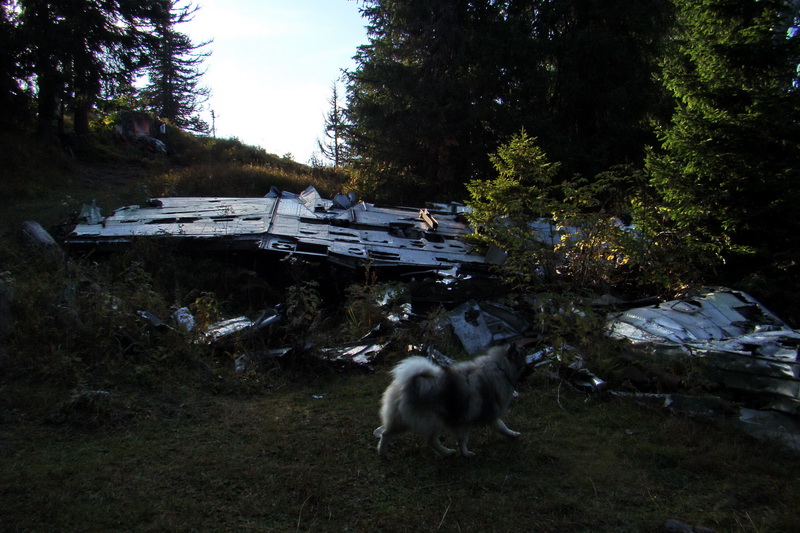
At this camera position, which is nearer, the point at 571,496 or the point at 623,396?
the point at 571,496

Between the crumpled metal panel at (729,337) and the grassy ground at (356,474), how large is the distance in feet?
2.59

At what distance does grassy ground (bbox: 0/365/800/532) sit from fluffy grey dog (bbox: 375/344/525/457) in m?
0.30

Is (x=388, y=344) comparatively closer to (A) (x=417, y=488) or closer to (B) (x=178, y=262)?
(A) (x=417, y=488)

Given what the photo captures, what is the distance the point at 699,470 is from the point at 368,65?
15397 millimetres

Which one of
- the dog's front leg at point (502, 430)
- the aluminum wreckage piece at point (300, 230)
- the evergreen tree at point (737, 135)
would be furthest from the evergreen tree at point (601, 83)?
the dog's front leg at point (502, 430)

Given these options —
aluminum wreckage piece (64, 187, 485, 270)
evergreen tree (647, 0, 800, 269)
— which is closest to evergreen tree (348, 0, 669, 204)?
aluminum wreckage piece (64, 187, 485, 270)

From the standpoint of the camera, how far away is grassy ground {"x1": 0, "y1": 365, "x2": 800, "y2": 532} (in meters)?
3.27

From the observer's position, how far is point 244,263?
991 cm

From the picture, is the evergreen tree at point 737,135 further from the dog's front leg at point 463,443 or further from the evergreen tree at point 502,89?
the evergreen tree at point 502,89

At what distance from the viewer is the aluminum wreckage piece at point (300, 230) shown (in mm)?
9742

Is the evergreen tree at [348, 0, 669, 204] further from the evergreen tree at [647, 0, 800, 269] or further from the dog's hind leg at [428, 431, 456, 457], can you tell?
the dog's hind leg at [428, 431, 456, 457]

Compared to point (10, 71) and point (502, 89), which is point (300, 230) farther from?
point (10, 71)

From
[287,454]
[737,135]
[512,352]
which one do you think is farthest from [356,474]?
[737,135]

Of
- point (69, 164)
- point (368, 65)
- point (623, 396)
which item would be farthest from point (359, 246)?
point (69, 164)
